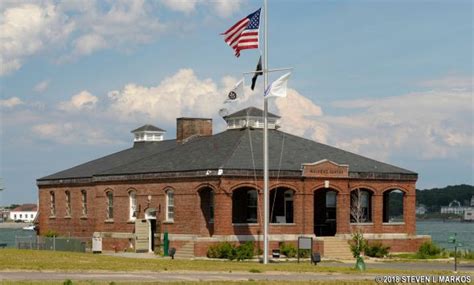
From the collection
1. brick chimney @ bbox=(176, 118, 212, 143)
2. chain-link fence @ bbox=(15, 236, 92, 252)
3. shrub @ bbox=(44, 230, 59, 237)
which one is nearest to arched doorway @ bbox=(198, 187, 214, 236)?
chain-link fence @ bbox=(15, 236, 92, 252)

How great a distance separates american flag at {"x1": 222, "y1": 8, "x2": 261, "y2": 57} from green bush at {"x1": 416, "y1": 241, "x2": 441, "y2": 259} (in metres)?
20.9

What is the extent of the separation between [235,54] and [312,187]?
1561 cm

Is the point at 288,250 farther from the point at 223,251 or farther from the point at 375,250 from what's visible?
→ the point at 375,250

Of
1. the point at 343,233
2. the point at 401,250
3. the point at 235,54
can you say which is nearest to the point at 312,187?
the point at 343,233

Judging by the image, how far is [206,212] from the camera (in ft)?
207

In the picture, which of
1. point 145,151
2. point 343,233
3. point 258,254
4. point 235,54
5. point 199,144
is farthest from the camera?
point 145,151

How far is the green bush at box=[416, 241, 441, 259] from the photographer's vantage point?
212 ft

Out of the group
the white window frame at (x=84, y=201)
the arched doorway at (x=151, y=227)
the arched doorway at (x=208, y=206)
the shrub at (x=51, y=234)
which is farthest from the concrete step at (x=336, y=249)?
the shrub at (x=51, y=234)

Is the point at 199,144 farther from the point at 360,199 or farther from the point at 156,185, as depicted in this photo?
the point at 360,199

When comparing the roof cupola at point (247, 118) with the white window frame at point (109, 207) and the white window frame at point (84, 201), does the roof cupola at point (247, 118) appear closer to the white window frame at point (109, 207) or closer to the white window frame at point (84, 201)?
the white window frame at point (109, 207)

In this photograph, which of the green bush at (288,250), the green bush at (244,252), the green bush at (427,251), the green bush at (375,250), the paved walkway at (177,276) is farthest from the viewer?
the green bush at (427,251)

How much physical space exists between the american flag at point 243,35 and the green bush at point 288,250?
15272 millimetres

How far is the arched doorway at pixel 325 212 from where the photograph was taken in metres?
68.1

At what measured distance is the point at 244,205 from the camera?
64.2 meters
